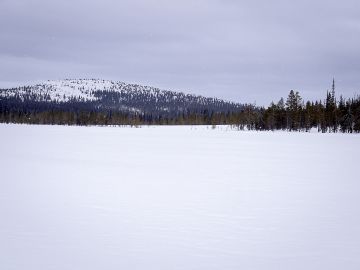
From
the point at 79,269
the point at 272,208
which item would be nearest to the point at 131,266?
the point at 79,269

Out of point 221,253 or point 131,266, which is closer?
point 131,266

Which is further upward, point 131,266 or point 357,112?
point 357,112

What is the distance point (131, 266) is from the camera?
6637 millimetres

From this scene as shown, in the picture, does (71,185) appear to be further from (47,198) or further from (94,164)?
(94,164)

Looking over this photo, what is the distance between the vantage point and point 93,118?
159 metres

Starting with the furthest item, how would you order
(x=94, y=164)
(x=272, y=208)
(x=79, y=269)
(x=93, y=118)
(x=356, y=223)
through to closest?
1. (x=93, y=118)
2. (x=94, y=164)
3. (x=272, y=208)
4. (x=356, y=223)
5. (x=79, y=269)

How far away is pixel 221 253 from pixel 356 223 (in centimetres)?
466

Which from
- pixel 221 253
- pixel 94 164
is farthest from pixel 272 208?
pixel 94 164

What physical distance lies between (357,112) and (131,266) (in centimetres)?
9167

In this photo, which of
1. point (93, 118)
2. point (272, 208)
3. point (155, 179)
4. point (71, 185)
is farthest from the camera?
point (93, 118)

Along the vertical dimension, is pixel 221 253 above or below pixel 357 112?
below

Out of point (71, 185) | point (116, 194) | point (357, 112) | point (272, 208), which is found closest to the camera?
point (272, 208)

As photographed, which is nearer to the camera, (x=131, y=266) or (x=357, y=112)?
(x=131, y=266)

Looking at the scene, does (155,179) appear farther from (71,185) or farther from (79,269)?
(79,269)
